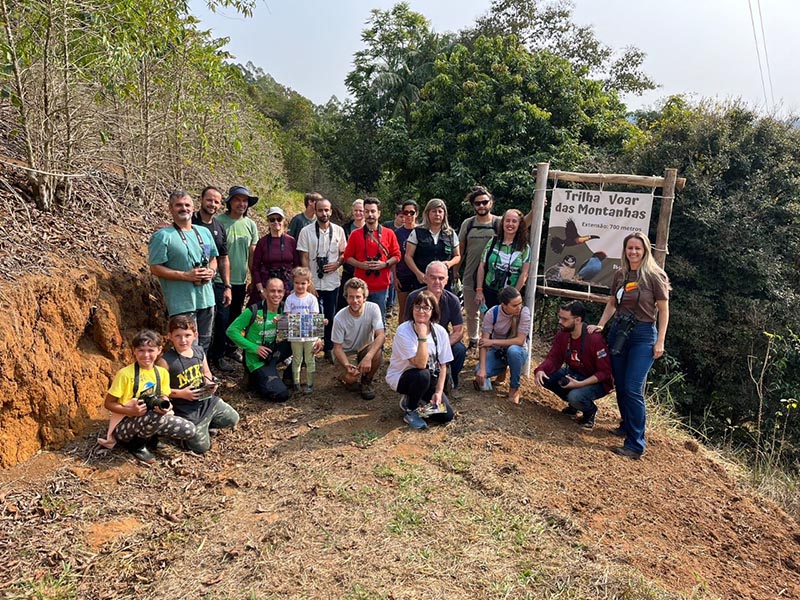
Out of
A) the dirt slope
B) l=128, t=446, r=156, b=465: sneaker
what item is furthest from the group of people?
the dirt slope

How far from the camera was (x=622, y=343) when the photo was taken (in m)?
4.73

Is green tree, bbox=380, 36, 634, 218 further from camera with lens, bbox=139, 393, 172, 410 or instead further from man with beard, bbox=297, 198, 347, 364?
camera with lens, bbox=139, 393, 172, 410

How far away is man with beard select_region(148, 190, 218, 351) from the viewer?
179 inches

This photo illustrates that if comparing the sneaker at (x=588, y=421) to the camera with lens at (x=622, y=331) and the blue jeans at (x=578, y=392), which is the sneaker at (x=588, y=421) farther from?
the camera with lens at (x=622, y=331)

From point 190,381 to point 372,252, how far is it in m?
2.35

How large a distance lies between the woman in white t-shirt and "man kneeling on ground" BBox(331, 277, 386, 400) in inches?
17.0

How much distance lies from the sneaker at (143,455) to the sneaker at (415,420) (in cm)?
215

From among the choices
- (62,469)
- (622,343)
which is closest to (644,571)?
(622,343)

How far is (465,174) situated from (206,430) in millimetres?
9523

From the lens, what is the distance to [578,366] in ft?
17.1

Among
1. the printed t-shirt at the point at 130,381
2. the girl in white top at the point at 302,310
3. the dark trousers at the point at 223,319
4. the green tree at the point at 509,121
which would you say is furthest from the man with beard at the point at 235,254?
the green tree at the point at 509,121

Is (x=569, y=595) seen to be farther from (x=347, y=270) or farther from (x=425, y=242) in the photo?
(x=347, y=270)

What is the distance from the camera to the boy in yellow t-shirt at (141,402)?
3.91 m

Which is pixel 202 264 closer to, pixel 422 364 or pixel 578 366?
pixel 422 364
